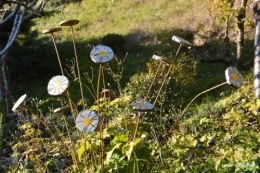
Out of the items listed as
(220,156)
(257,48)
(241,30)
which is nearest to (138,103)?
(220,156)

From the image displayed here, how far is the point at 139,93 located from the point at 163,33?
7.60 m

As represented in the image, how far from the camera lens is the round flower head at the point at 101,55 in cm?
204

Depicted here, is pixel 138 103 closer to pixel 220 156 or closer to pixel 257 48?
pixel 220 156

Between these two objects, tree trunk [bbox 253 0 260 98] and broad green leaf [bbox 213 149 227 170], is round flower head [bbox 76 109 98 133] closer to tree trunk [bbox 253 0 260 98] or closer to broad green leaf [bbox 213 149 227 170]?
broad green leaf [bbox 213 149 227 170]

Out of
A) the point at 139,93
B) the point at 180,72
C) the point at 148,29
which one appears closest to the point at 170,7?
the point at 148,29

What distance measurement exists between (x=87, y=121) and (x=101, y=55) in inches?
14.1

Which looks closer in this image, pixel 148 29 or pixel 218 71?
pixel 218 71

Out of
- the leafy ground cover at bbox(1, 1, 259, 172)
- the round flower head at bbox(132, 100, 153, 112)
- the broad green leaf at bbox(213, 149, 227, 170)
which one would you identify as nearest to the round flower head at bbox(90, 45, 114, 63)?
the leafy ground cover at bbox(1, 1, 259, 172)

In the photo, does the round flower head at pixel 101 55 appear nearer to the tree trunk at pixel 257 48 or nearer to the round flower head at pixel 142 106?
the round flower head at pixel 142 106

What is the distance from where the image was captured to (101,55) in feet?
6.79

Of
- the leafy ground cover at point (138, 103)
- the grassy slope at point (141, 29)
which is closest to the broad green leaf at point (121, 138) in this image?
the leafy ground cover at point (138, 103)

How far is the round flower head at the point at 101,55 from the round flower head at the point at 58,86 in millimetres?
203

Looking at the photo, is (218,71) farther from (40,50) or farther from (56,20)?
(56,20)

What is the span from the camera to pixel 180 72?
9.20 meters
